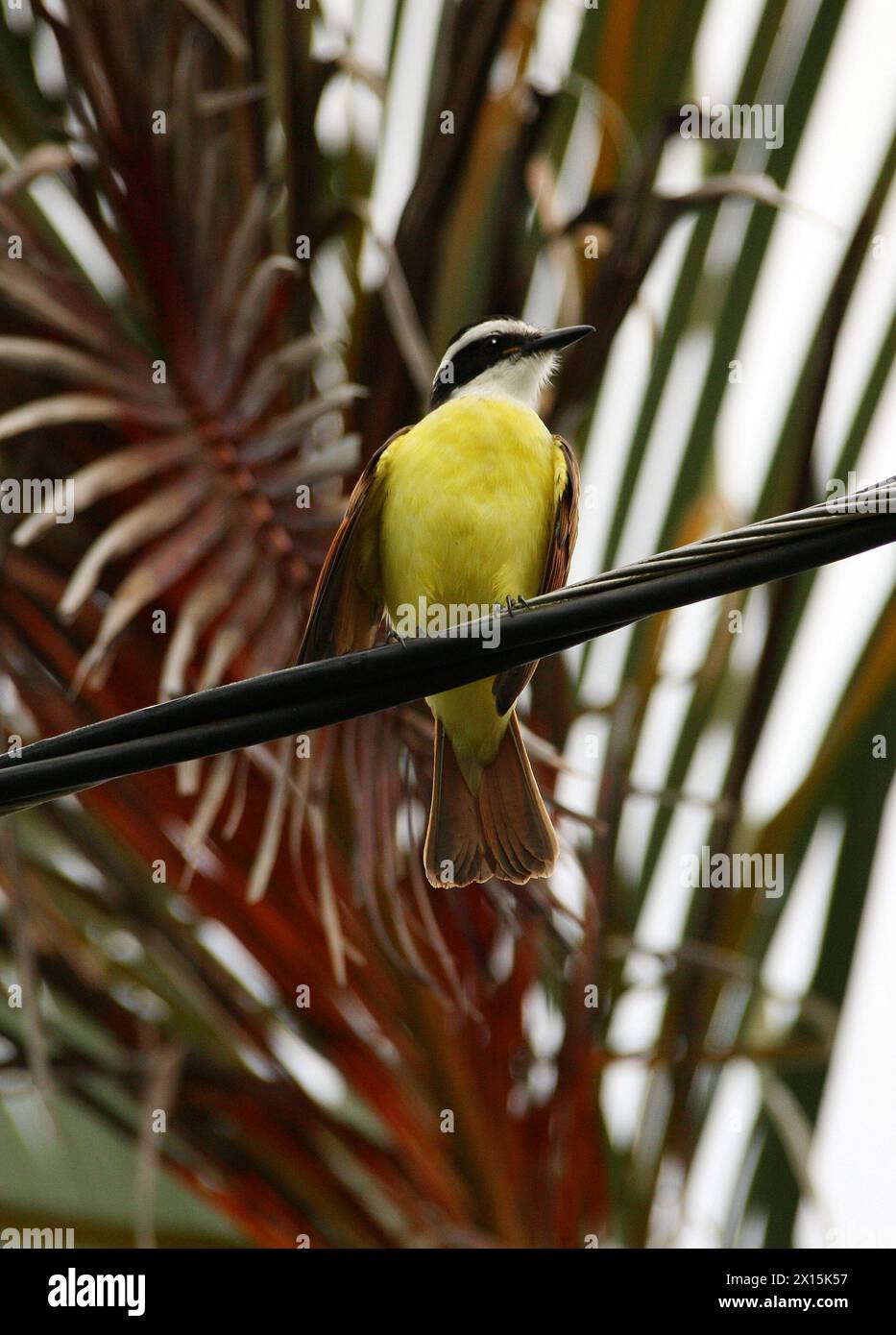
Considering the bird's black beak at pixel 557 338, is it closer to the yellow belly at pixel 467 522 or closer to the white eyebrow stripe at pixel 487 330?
the white eyebrow stripe at pixel 487 330

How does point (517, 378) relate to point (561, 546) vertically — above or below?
above

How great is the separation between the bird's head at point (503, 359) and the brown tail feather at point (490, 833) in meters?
0.81

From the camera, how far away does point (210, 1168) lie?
3.87 m

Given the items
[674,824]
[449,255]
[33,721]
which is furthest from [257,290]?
[674,824]

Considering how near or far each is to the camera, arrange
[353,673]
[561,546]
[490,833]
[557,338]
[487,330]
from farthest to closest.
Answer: [487,330], [557,338], [561,546], [490,833], [353,673]

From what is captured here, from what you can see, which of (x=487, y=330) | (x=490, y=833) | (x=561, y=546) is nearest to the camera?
(x=490, y=833)

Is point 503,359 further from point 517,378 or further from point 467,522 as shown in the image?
point 467,522

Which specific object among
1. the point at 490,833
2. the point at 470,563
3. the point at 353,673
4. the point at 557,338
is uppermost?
the point at 557,338

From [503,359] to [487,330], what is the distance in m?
0.08

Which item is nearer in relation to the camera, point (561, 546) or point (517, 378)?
point (561, 546)

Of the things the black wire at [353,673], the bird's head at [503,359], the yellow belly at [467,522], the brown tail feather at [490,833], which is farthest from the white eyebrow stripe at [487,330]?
Answer: the black wire at [353,673]

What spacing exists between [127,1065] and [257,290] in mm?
1818

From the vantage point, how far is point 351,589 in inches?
137

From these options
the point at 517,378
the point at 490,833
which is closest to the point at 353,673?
the point at 490,833
